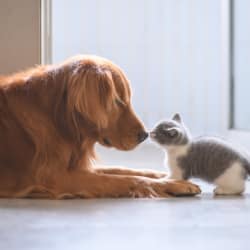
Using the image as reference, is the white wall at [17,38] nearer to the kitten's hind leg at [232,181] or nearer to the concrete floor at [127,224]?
the concrete floor at [127,224]

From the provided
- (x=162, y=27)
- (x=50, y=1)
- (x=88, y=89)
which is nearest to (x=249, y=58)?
(x=162, y=27)

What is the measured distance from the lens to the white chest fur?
1.98 meters

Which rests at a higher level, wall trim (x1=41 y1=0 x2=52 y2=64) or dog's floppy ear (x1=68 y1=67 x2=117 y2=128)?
wall trim (x1=41 y1=0 x2=52 y2=64)

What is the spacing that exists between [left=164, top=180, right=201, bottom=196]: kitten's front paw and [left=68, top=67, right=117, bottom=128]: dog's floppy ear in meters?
0.28

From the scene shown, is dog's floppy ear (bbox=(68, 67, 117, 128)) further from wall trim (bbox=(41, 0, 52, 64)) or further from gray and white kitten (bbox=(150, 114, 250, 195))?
wall trim (bbox=(41, 0, 52, 64))

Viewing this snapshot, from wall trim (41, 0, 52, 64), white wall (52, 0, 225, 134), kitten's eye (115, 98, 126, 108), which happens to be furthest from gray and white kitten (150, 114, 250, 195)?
white wall (52, 0, 225, 134)

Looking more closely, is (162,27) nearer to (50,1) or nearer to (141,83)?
(141,83)

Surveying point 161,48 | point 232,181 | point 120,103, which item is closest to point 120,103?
point 120,103

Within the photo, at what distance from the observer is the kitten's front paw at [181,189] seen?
1.92 metres

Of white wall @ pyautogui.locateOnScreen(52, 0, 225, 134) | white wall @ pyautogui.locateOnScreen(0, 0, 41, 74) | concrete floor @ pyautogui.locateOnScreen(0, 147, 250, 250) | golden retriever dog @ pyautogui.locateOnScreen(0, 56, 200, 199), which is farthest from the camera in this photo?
white wall @ pyautogui.locateOnScreen(52, 0, 225, 134)

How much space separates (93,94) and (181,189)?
1.28ft

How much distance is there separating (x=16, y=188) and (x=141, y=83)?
1.07 meters

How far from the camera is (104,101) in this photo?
1.97 m

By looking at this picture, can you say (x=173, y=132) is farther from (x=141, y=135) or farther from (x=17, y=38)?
(x=17, y=38)
